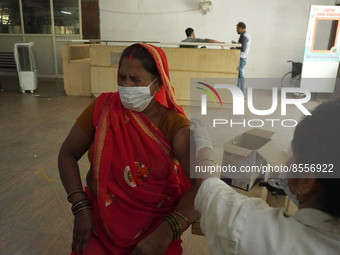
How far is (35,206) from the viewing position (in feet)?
6.84

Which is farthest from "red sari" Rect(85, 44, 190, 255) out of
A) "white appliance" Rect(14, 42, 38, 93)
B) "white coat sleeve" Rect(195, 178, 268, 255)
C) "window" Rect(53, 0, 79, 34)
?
"window" Rect(53, 0, 79, 34)

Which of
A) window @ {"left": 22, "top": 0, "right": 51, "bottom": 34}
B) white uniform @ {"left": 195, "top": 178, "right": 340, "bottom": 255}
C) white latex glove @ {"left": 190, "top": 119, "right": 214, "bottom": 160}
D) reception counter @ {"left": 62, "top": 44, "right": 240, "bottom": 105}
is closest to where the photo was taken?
white uniform @ {"left": 195, "top": 178, "right": 340, "bottom": 255}

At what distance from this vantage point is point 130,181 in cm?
101

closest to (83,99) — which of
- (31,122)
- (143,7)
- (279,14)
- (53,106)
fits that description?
(53,106)

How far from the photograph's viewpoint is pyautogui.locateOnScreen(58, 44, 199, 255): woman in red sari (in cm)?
99

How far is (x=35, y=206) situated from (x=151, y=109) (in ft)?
4.82

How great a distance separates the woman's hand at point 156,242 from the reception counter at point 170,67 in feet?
13.2

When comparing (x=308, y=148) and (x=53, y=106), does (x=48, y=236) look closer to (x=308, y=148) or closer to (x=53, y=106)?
(x=308, y=148)

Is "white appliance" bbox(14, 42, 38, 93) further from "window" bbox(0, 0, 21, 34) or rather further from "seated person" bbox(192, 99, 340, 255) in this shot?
"seated person" bbox(192, 99, 340, 255)

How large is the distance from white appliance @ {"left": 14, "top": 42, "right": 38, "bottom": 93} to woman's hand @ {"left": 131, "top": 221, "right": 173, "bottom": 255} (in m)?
5.37

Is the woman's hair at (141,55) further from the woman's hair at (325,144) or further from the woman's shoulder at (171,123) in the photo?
the woman's hair at (325,144)

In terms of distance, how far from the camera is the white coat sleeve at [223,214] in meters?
0.57

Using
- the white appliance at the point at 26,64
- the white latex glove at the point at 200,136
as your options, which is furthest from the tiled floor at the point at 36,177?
the white appliance at the point at 26,64

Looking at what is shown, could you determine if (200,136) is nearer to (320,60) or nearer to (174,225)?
(174,225)
